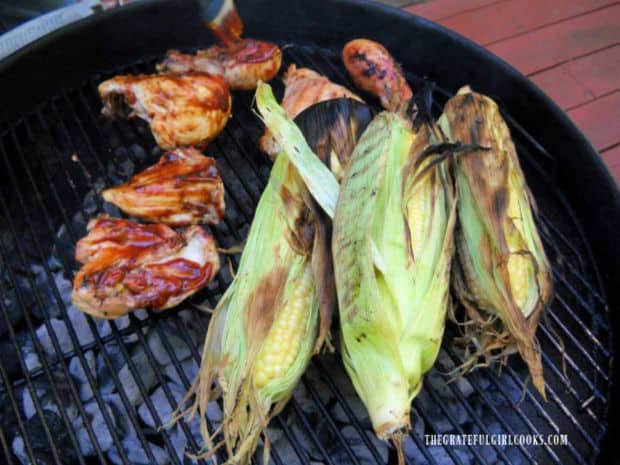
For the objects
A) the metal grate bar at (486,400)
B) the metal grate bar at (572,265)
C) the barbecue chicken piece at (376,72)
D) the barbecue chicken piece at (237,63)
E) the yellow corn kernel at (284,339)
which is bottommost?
the metal grate bar at (486,400)

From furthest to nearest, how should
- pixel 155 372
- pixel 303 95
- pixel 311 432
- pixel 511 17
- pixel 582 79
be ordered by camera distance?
pixel 511 17
pixel 582 79
pixel 303 95
pixel 155 372
pixel 311 432

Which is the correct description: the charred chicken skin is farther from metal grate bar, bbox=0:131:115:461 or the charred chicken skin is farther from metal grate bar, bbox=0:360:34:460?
metal grate bar, bbox=0:360:34:460

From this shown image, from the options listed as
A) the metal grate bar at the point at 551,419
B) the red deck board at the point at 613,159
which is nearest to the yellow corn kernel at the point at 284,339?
the metal grate bar at the point at 551,419

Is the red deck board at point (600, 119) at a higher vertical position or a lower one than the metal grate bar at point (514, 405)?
higher

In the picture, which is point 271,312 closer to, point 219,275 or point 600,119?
point 219,275

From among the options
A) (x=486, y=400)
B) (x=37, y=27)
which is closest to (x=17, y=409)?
(x=486, y=400)

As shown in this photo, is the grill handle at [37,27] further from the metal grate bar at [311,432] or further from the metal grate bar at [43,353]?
the metal grate bar at [311,432]

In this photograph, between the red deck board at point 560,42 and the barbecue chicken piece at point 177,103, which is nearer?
the barbecue chicken piece at point 177,103
